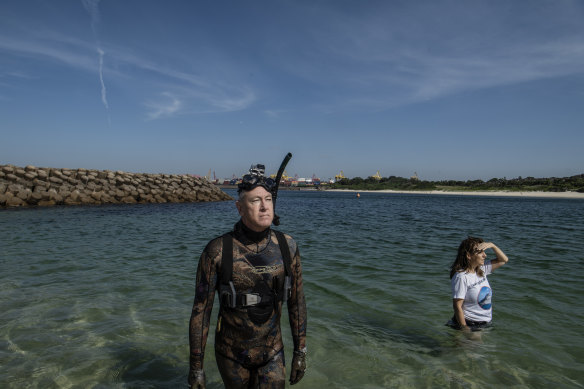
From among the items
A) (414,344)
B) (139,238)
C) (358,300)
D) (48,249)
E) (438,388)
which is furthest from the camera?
(139,238)

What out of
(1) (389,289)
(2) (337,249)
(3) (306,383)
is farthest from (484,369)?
(2) (337,249)

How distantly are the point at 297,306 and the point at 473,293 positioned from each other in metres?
2.93

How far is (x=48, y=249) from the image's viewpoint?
11.9 meters

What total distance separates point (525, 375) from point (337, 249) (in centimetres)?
930

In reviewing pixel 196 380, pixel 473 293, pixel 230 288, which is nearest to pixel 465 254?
pixel 473 293

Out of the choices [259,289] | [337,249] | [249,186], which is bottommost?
[337,249]

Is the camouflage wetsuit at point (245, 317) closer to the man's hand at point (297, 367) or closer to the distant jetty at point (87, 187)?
the man's hand at point (297, 367)

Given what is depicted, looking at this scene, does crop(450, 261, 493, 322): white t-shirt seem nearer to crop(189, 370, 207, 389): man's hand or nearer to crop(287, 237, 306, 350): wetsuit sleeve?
crop(287, 237, 306, 350): wetsuit sleeve

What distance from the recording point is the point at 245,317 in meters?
2.84

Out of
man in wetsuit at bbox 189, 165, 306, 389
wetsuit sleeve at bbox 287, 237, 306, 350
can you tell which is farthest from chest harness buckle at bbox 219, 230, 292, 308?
wetsuit sleeve at bbox 287, 237, 306, 350

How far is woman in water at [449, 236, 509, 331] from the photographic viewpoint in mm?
4625

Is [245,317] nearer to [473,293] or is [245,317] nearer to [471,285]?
[471,285]

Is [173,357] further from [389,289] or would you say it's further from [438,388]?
[389,289]

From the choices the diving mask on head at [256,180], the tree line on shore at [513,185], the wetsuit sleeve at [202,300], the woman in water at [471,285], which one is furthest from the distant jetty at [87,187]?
the tree line on shore at [513,185]
